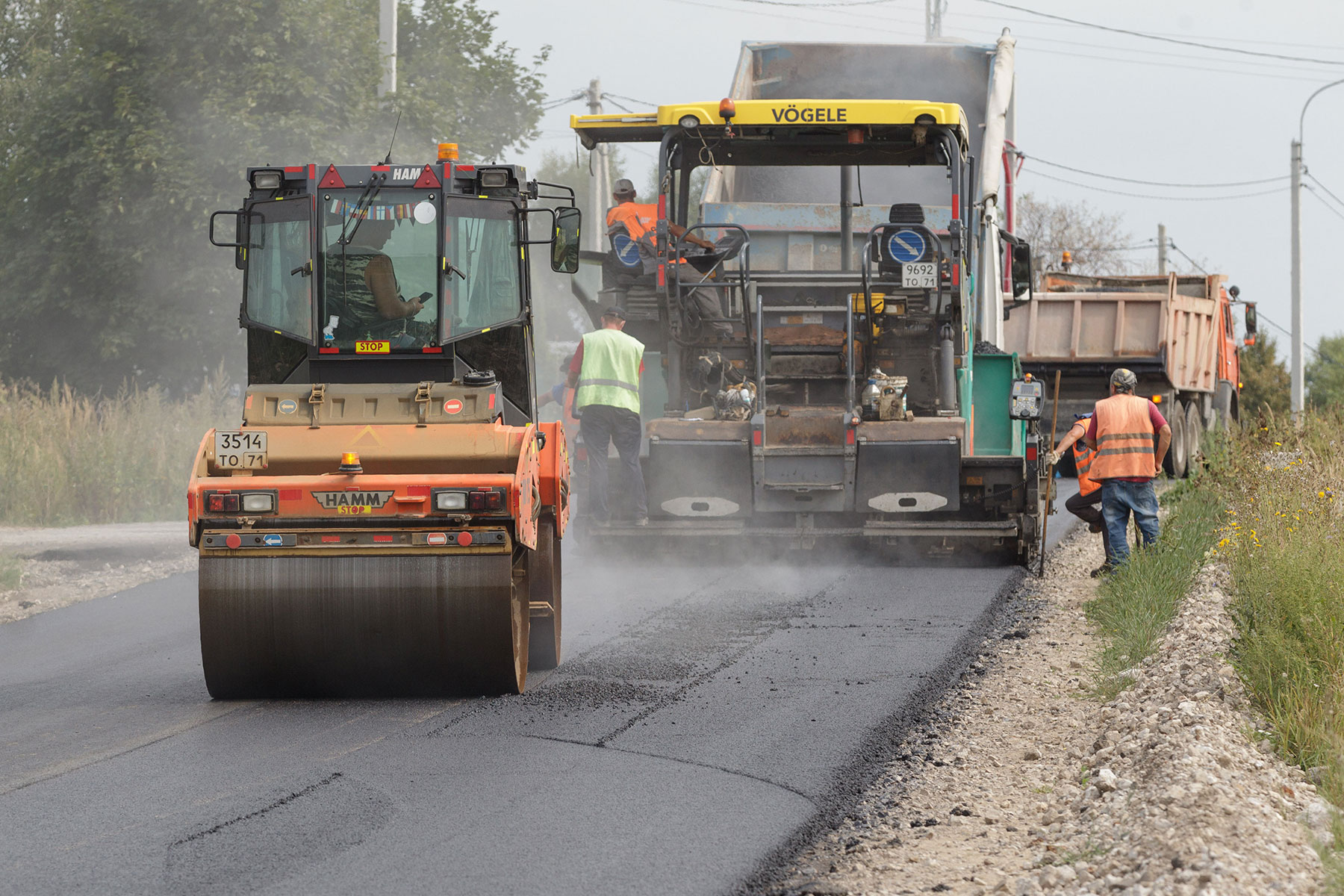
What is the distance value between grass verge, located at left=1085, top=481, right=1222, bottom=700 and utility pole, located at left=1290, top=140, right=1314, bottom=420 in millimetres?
19426

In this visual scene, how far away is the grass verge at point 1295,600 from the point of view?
203 inches

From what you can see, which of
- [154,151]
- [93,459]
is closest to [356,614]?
[93,459]

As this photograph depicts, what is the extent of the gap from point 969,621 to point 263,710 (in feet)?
13.0

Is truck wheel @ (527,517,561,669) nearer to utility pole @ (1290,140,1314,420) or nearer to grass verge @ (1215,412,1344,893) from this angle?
grass verge @ (1215,412,1344,893)

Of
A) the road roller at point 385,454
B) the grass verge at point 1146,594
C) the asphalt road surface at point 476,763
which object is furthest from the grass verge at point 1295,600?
the road roller at point 385,454

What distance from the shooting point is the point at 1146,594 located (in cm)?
838

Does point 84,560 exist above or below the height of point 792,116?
below

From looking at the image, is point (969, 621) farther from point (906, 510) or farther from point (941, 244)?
point (941, 244)

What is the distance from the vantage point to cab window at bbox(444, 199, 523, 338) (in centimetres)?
702

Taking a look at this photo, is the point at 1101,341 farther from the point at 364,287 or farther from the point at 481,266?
the point at 364,287

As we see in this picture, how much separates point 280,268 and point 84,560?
5895 mm

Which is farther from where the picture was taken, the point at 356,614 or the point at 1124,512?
the point at 1124,512

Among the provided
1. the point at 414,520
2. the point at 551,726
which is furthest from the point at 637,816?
the point at 414,520

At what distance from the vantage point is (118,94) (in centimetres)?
1900
